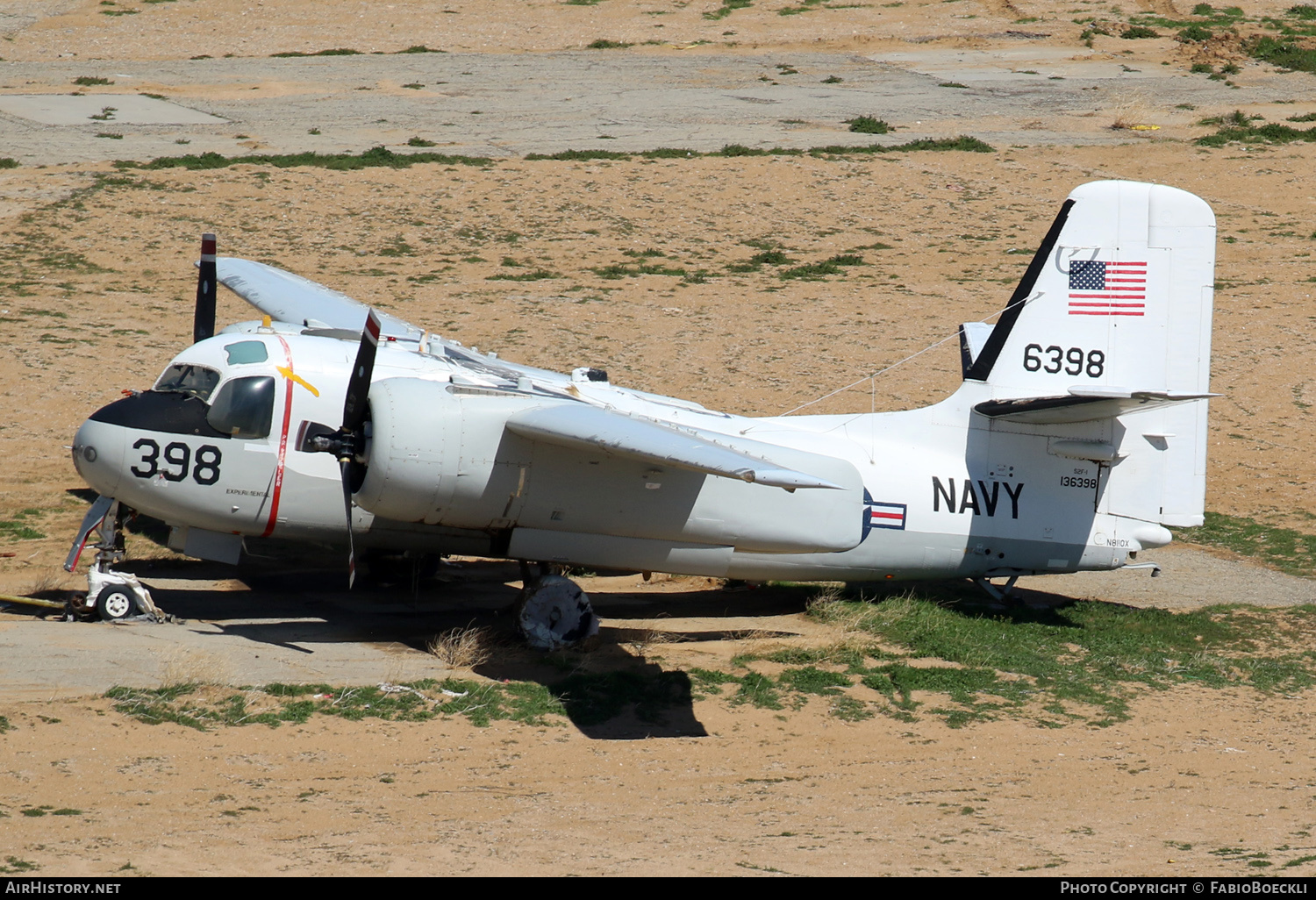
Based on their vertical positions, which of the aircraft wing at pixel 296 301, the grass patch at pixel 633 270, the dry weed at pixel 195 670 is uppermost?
the aircraft wing at pixel 296 301

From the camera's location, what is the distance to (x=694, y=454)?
1538 centimetres

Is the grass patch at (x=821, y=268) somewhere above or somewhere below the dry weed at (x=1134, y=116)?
below

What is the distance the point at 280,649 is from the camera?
1723 centimetres

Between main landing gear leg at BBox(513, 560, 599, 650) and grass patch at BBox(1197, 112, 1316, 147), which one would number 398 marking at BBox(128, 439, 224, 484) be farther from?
grass patch at BBox(1197, 112, 1316, 147)

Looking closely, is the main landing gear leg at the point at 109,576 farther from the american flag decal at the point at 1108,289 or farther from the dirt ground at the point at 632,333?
the american flag decal at the point at 1108,289

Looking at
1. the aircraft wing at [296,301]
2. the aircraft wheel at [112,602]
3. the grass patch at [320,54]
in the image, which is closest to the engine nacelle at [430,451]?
the aircraft wheel at [112,602]

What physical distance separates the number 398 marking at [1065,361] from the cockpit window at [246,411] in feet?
35.1

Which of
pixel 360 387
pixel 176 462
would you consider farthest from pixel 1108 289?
pixel 176 462

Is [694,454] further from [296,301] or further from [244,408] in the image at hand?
[296,301]

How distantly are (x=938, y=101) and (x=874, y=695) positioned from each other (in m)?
37.9

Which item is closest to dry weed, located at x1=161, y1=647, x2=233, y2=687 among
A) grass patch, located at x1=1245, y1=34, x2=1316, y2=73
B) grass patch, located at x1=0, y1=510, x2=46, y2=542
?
grass patch, located at x1=0, y1=510, x2=46, y2=542

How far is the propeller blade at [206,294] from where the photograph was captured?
66.5 feet

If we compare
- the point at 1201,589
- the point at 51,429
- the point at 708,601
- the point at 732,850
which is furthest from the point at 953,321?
the point at 732,850

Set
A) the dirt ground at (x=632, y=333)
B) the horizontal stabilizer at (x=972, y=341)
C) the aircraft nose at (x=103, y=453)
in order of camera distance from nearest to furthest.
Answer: the dirt ground at (x=632, y=333), the aircraft nose at (x=103, y=453), the horizontal stabilizer at (x=972, y=341)
